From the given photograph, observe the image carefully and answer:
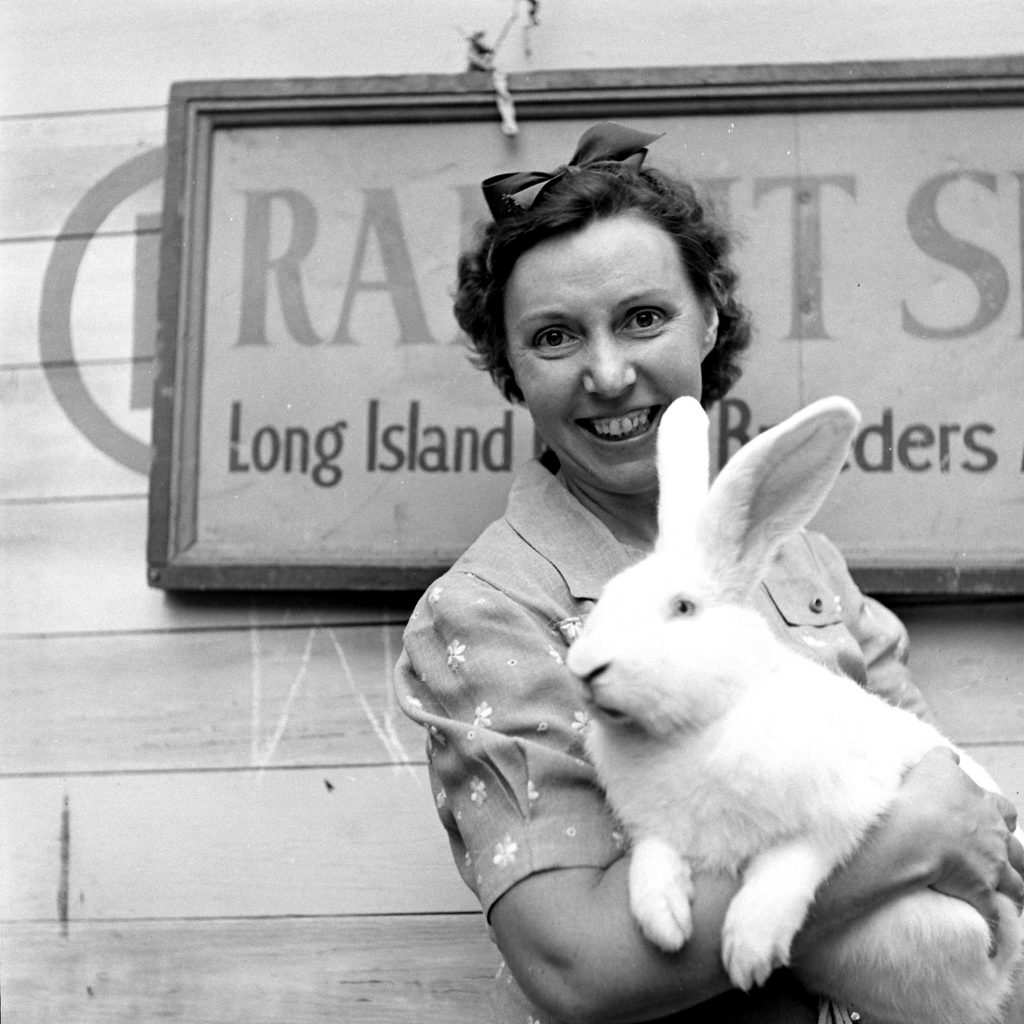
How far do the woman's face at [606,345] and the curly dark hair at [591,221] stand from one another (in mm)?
23

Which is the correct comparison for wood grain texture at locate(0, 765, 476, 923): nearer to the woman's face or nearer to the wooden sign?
the wooden sign

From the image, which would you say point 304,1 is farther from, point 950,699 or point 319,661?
point 950,699

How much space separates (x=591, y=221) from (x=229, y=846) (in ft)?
3.57

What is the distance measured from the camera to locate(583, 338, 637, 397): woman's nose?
153cm

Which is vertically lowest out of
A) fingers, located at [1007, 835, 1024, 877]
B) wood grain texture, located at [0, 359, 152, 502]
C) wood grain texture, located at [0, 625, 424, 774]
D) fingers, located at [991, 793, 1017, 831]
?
wood grain texture, located at [0, 625, 424, 774]

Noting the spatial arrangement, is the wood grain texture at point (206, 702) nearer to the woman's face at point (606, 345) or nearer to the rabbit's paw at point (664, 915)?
the woman's face at point (606, 345)

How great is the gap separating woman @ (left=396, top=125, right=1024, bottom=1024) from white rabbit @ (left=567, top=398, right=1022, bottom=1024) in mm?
34

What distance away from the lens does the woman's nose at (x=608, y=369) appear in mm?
1534

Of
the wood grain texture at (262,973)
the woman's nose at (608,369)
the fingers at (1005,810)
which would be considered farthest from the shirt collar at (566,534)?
the wood grain texture at (262,973)

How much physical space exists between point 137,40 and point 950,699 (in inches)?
66.4

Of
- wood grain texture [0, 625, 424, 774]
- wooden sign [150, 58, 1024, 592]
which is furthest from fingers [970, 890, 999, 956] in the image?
wood grain texture [0, 625, 424, 774]

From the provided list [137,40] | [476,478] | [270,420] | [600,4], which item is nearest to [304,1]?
[137,40]

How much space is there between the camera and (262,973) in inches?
Answer: 77.4

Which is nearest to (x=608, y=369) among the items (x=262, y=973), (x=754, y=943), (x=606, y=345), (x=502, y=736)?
(x=606, y=345)
